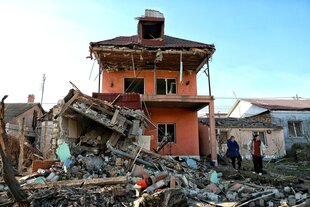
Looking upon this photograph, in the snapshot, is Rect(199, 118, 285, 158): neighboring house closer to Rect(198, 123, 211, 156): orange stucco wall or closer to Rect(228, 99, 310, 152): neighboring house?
Rect(228, 99, 310, 152): neighboring house

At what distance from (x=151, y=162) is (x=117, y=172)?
164 cm

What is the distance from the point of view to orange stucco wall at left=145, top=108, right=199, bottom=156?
1450cm

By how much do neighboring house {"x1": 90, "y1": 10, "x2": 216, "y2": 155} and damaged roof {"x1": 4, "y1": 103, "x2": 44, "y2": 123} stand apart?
1399 centimetres

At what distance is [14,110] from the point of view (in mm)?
25562

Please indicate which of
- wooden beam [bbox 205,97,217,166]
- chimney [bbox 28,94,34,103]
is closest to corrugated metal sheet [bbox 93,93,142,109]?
wooden beam [bbox 205,97,217,166]

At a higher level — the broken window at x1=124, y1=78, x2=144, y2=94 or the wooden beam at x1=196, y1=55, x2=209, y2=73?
the wooden beam at x1=196, y1=55, x2=209, y2=73

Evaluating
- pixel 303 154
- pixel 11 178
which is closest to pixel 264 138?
pixel 303 154

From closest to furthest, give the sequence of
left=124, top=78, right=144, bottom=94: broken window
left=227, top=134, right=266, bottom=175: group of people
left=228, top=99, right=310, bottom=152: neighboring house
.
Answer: left=227, top=134, right=266, bottom=175: group of people < left=124, top=78, right=144, bottom=94: broken window < left=228, top=99, right=310, bottom=152: neighboring house

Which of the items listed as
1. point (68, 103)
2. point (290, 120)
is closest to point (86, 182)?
point (68, 103)

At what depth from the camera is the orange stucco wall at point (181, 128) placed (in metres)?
14.5

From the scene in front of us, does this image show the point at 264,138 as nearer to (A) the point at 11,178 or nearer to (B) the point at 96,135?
(B) the point at 96,135

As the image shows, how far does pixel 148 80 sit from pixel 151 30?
10.5 ft

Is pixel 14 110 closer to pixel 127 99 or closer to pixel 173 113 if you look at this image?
pixel 127 99

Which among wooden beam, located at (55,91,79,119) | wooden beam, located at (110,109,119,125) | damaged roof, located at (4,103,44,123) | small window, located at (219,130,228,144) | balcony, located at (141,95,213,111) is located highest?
damaged roof, located at (4,103,44,123)
